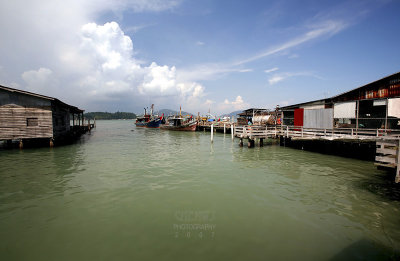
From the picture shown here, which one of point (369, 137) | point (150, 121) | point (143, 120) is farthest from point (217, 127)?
point (143, 120)

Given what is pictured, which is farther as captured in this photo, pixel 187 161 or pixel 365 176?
pixel 187 161

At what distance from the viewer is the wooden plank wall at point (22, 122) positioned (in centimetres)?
1980

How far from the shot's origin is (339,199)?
8438 millimetres

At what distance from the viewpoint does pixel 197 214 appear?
7.15 metres

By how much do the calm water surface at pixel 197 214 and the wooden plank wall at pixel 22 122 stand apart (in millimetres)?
10635

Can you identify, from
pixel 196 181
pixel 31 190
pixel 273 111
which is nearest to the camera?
pixel 31 190

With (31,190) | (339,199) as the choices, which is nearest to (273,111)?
(339,199)

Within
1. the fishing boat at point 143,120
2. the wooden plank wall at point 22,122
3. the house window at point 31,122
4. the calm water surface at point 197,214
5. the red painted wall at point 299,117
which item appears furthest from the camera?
the fishing boat at point 143,120

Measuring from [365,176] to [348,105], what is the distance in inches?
358

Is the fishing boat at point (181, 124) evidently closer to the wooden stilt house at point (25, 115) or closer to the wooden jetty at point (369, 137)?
the wooden jetty at point (369, 137)

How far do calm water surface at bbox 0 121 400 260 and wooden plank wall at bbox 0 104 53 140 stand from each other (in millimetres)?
10635

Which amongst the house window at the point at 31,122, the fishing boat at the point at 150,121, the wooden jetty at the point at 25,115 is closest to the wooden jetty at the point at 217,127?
the fishing boat at the point at 150,121

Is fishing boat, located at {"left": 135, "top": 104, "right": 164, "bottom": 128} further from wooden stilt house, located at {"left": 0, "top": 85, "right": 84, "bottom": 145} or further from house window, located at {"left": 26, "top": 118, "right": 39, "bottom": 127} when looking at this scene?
house window, located at {"left": 26, "top": 118, "right": 39, "bottom": 127}

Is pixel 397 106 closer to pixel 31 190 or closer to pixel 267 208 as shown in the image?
pixel 267 208
